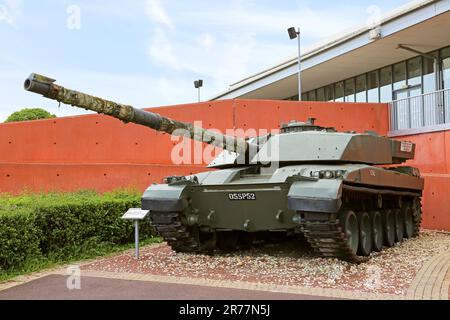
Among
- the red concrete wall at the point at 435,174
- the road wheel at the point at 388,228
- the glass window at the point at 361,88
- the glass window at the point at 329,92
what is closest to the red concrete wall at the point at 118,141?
the red concrete wall at the point at 435,174

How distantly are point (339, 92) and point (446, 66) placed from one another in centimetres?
630

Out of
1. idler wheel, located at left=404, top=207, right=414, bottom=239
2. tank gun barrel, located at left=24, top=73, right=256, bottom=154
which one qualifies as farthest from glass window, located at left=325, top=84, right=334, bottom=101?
tank gun barrel, located at left=24, top=73, right=256, bottom=154

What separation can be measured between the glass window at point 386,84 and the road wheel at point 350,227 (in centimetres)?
1386

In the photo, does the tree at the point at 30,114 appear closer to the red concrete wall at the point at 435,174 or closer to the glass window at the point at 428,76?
the glass window at the point at 428,76

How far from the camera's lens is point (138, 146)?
58.9 feet

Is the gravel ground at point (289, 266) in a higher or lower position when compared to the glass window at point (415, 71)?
lower

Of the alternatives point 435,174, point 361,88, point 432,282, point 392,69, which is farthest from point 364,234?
point 361,88

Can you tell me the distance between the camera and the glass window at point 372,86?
75.4 feet

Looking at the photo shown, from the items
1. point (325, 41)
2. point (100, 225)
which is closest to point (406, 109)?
point (325, 41)

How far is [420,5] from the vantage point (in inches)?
646

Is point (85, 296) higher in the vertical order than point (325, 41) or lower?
lower
